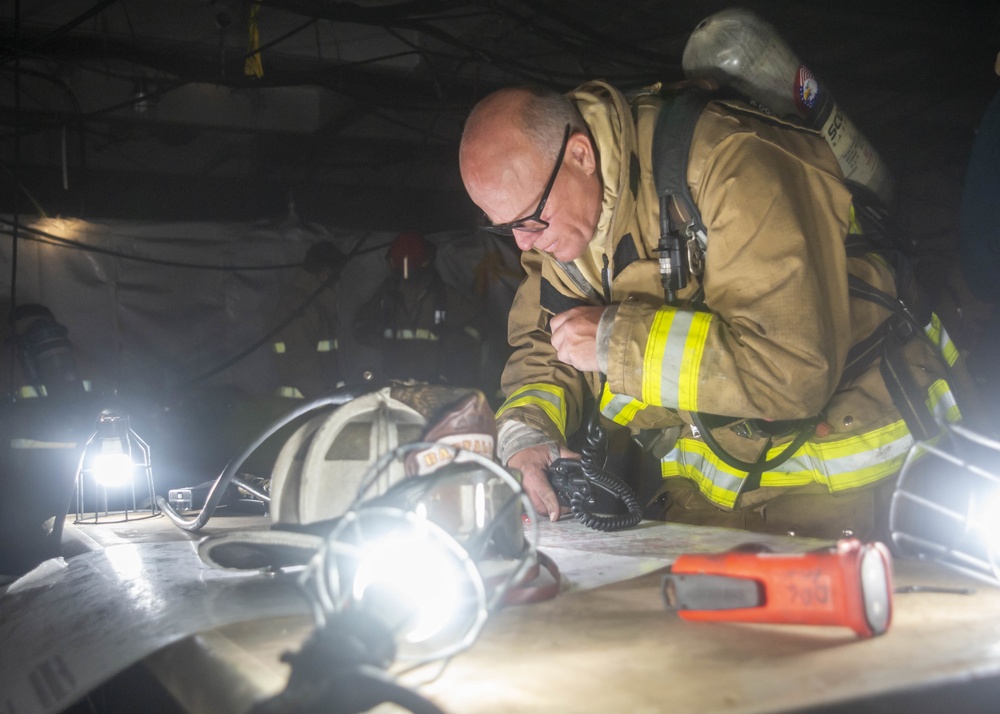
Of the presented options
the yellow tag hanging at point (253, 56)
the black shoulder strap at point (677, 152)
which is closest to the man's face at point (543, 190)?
the black shoulder strap at point (677, 152)

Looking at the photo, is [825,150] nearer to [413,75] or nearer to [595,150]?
[595,150]

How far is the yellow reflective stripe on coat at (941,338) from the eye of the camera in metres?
2.42

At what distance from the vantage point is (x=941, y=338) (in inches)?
96.0

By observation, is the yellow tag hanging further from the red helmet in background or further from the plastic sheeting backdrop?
the red helmet in background

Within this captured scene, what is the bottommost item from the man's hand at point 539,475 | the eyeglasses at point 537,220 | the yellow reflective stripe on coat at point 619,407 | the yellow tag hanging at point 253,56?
the man's hand at point 539,475

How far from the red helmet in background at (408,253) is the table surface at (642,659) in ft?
20.2

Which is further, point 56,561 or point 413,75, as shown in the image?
point 413,75

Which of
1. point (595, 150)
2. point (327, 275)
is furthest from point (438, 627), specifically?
point (327, 275)

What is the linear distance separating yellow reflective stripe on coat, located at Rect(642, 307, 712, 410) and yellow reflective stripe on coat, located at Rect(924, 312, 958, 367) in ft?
2.80

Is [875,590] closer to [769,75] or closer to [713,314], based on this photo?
[713,314]

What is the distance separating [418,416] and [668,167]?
3.58 feet

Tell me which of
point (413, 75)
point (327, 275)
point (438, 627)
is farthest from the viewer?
point (327, 275)

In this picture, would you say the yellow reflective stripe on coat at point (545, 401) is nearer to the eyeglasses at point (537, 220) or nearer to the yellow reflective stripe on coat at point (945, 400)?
the eyeglasses at point (537, 220)

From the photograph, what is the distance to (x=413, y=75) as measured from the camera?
6.32 metres
